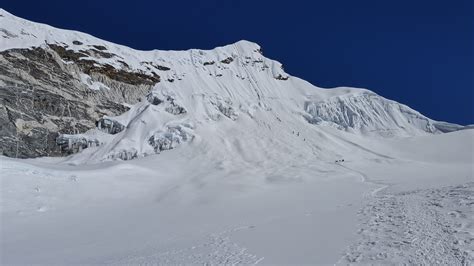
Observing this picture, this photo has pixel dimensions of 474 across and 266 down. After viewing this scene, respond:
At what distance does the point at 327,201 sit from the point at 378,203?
Answer: 11.3ft

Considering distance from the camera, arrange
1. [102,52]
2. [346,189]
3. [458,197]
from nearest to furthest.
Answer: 1. [458,197]
2. [346,189]
3. [102,52]

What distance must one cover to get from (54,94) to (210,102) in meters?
19.8

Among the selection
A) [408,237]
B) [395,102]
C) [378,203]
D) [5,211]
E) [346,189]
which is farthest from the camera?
[395,102]

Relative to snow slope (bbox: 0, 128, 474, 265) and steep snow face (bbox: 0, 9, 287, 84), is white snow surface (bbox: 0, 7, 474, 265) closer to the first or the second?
snow slope (bbox: 0, 128, 474, 265)

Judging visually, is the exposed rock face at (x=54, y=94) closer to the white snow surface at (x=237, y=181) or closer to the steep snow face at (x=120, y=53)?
the steep snow face at (x=120, y=53)

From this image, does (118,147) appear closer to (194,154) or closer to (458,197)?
(194,154)

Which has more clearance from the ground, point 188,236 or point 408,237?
point 408,237

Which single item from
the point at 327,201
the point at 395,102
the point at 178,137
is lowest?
the point at 327,201

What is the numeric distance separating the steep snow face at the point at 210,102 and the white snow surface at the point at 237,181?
0.31 meters

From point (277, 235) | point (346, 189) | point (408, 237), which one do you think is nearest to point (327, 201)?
point (346, 189)

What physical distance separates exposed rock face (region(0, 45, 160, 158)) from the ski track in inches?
1432

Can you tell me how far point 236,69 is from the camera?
7612 centimetres

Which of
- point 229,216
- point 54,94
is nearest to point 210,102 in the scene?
point 54,94

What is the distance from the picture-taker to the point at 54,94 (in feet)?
152
